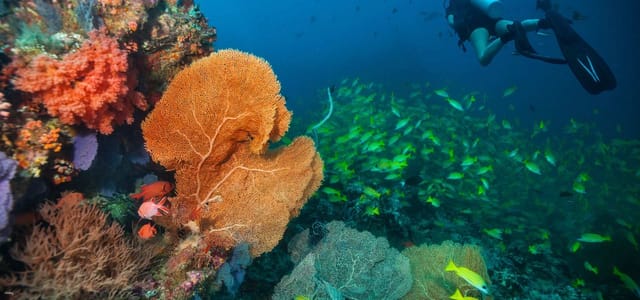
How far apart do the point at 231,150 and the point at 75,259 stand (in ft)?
5.91

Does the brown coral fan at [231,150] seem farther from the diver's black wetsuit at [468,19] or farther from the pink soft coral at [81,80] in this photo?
the diver's black wetsuit at [468,19]

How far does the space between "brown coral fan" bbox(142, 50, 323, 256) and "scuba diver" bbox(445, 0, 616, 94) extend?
5909 millimetres

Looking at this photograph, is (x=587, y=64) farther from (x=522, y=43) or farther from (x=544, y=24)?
(x=544, y=24)

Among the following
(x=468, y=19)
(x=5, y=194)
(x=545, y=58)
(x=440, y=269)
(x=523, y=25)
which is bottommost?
(x=440, y=269)

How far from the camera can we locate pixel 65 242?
8.61ft

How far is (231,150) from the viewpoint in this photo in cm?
391

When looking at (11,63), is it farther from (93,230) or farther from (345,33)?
(345,33)

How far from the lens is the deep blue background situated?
167 feet

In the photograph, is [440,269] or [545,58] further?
[545,58]

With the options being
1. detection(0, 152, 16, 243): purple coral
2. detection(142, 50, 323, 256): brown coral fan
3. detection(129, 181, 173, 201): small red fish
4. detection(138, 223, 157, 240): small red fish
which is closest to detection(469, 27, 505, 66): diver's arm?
detection(142, 50, 323, 256): brown coral fan

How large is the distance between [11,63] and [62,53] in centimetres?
35

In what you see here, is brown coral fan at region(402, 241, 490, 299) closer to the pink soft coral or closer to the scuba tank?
the pink soft coral

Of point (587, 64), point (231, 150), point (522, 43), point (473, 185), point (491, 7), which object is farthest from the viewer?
point (473, 185)

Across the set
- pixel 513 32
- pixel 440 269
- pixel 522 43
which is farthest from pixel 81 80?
pixel 513 32
